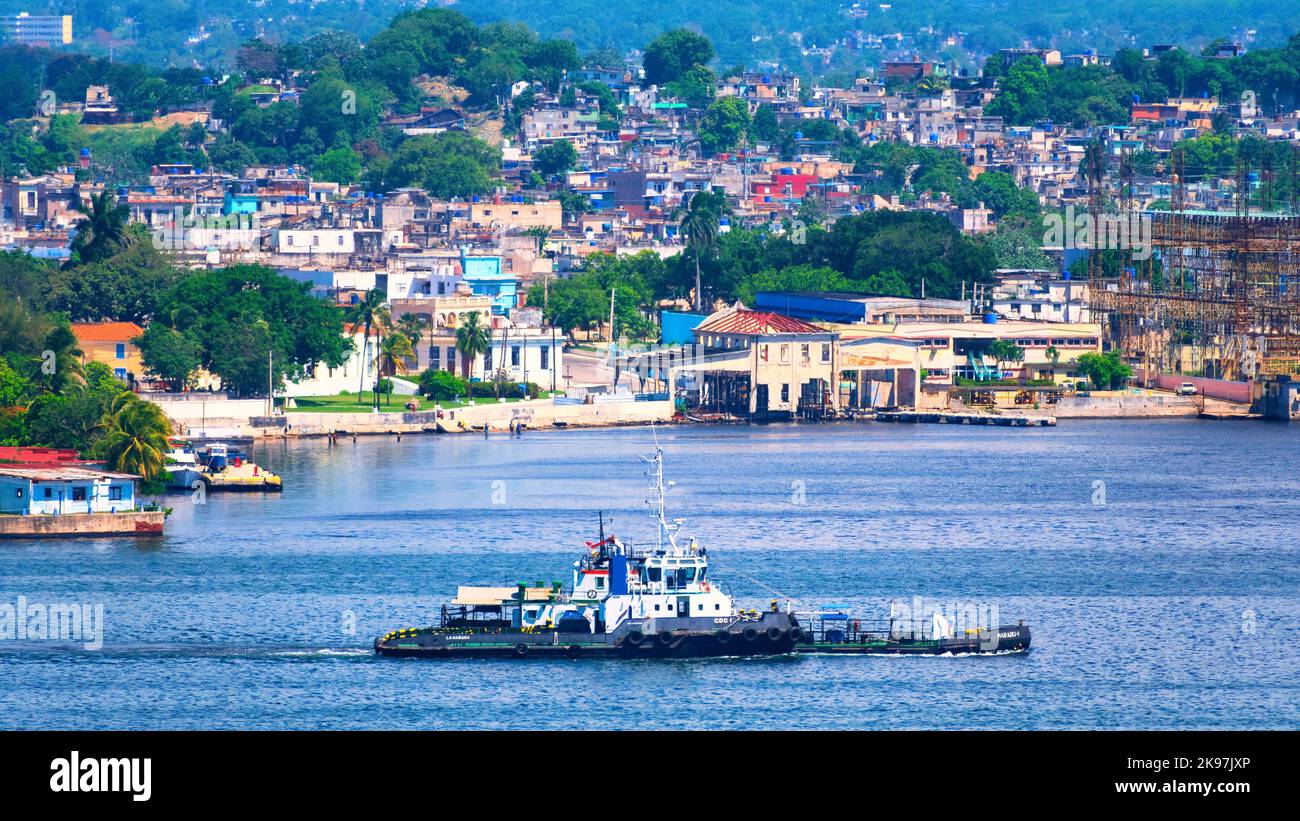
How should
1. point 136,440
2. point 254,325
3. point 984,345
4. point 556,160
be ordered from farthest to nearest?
point 556,160, point 984,345, point 254,325, point 136,440

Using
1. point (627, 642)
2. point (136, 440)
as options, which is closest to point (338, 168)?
point (136, 440)

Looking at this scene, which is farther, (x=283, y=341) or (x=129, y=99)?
(x=129, y=99)

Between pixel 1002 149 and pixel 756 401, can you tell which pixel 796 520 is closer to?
pixel 756 401

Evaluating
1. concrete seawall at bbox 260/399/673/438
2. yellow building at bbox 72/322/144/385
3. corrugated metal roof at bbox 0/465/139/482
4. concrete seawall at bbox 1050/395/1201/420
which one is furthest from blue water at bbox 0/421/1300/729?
concrete seawall at bbox 1050/395/1201/420

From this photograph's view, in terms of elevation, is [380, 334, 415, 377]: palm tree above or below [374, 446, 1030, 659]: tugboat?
above

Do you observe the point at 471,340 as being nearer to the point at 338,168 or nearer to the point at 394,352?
the point at 394,352

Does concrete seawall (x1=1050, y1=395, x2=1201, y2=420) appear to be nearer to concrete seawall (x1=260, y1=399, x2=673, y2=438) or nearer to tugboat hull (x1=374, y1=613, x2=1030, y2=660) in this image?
concrete seawall (x1=260, y1=399, x2=673, y2=438)
